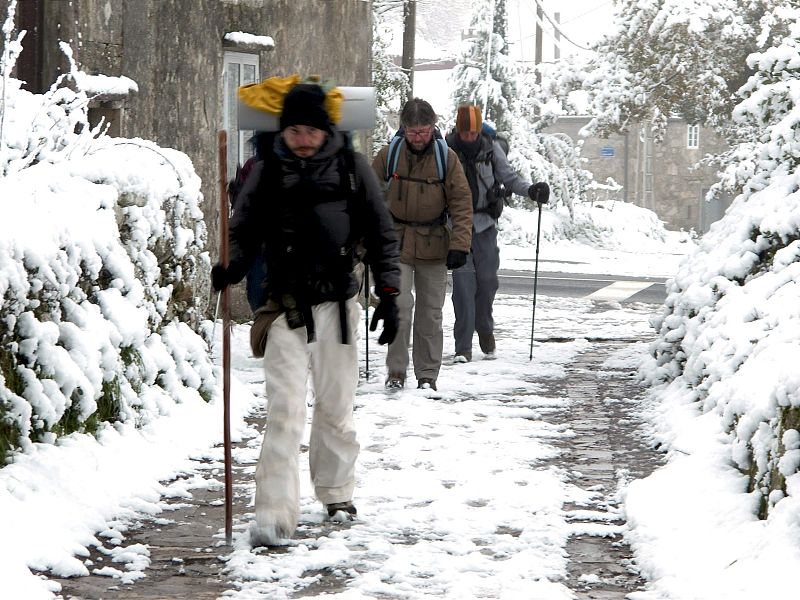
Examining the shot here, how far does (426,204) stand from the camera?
9.39 metres

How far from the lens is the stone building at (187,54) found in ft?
33.4

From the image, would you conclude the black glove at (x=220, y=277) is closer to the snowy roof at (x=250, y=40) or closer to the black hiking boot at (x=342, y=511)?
the black hiking boot at (x=342, y=511)

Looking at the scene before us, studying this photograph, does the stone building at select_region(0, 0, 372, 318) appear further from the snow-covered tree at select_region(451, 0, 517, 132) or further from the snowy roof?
the snow-covered tree at select_region(451, 0, 517, 132)

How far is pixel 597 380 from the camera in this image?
10.3 m

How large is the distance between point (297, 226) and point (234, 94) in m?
7.27

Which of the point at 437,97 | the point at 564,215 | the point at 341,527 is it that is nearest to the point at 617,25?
the point at 564,215

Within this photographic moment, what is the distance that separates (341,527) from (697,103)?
86.2 ft

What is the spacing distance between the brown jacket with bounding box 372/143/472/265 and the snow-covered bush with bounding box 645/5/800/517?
1679 millimetres

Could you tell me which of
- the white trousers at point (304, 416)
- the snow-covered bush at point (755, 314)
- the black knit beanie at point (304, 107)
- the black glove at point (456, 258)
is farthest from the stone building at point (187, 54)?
the white trousers at point (304, 416)

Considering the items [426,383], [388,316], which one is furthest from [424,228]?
[388,316]

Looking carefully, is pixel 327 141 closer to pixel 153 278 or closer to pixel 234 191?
pixel 153 278

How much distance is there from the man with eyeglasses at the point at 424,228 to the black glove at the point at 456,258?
43 mm

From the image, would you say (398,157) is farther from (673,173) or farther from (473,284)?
(673,173)

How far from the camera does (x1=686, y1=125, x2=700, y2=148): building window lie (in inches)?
2048
